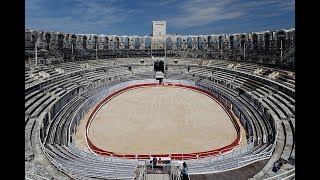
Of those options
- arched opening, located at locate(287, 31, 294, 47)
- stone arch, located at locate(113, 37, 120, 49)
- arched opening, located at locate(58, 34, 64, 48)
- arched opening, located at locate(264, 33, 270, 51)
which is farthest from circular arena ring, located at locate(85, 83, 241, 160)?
stone arch, located at locate(113, 37, 120, 49)

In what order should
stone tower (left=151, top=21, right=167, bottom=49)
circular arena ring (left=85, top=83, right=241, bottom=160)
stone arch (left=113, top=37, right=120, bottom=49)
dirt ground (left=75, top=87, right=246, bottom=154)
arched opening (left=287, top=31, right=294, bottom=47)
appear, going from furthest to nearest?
1. stone arch (left=113, top=37, right=120, bottom=49)
2. stone tower (left=151, top=21, right=167, bottom=49)
3. arched opening (left=287, top=31, right=294, bottom=47)
4. dirt ground (left=75, top=87, right=246, bottom=154)
5. circular arena ring (left=85, top=83, right=241, bottom=160)

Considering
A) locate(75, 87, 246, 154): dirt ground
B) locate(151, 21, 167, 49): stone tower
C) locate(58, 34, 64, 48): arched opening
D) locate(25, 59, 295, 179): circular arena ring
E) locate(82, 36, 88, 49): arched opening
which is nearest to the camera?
locate(25, 59, 295, 179): circular arena ring

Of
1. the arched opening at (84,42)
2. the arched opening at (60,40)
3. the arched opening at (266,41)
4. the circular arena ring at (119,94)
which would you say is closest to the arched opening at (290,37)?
the arched opening at (266,41)

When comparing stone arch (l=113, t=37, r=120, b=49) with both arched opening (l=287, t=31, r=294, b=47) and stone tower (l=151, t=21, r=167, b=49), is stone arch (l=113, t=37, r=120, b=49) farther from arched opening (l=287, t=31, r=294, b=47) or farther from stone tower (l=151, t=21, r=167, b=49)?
arched opening (l=287, t=31, r=294, b=47)

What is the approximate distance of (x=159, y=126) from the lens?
3084cm

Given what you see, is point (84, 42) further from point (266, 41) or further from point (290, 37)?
point (290, 37)

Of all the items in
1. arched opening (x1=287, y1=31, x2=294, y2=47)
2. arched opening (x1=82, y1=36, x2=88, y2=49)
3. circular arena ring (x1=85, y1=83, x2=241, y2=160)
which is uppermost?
arched opening (x1=82, y1=36, x2=88, y2=49)

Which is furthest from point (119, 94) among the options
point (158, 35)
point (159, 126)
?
point (158, 35)

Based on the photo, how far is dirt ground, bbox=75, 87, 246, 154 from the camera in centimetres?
2552

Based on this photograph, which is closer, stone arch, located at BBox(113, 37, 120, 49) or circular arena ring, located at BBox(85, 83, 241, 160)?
circular arena ring, located at BBox(85, 83, 241, 160)

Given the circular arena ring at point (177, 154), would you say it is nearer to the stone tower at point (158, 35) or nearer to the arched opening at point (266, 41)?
the arched opening at point (266, 41)
